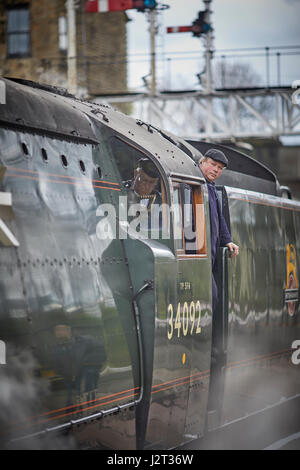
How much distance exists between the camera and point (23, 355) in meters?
4.59

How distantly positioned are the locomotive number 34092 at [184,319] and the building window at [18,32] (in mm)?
21960

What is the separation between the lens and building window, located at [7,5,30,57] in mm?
27062

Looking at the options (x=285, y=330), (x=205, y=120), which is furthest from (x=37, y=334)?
(x=205, y=120)

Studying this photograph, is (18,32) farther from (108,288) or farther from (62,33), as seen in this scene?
(108,288)

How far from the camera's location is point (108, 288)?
18.5 feet

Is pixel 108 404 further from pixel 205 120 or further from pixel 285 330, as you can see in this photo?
pixel 205 120

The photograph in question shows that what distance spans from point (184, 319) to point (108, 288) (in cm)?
102

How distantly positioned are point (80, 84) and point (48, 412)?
812 inches

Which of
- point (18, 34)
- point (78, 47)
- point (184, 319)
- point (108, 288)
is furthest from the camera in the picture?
point (78, 47)

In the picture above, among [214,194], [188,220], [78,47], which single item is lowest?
[188,220]

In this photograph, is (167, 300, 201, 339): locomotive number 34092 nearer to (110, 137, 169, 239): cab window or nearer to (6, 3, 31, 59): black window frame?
(110, 137, 169, 239): cab window

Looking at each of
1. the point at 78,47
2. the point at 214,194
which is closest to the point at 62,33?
the point at 78,47

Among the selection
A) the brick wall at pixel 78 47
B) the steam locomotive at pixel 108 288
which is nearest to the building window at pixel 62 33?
the brick wall at pixel 78 47

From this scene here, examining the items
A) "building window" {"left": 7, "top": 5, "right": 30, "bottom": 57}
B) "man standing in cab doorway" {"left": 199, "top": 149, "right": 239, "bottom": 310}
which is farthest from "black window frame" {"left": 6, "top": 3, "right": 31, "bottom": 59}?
"man standing in cab doorway" {"left": 199, "top": 149, "right": 239, "bottom": 310}
